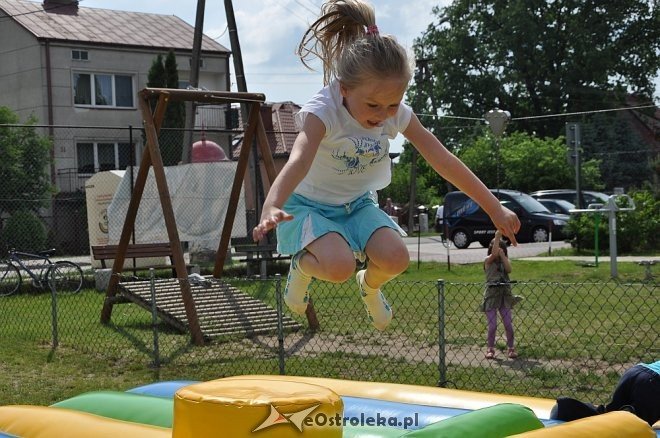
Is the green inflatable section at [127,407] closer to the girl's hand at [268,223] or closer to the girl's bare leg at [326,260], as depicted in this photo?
the girl's bare leg at [326,260]

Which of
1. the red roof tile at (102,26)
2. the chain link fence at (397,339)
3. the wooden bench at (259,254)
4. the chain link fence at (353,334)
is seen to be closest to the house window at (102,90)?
the red roof tile at (102,26)

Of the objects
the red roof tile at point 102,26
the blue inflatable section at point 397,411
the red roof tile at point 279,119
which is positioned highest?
the red roof tile at point 102,26

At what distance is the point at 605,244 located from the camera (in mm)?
19188

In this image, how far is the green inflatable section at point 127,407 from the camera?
4836 mm

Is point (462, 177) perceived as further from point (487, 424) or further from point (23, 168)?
point (23, 168)

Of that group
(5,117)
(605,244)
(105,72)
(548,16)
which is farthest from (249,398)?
(548,16)

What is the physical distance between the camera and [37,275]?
14.8 metres

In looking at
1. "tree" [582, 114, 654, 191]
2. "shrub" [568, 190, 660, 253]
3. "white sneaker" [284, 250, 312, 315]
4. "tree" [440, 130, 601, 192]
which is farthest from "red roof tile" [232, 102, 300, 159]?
"white sneaker" [284, 250, 312, 315]

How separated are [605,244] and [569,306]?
854 cm

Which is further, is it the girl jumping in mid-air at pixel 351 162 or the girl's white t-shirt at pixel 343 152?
the girl's white t-shirt at pixel 343 152

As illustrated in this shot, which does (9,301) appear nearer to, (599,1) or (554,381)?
(554,381)

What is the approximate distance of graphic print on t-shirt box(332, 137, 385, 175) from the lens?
4.27 m

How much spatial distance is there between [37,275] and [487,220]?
11.6 m

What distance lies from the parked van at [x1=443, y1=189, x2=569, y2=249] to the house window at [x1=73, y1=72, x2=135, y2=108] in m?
11.7
